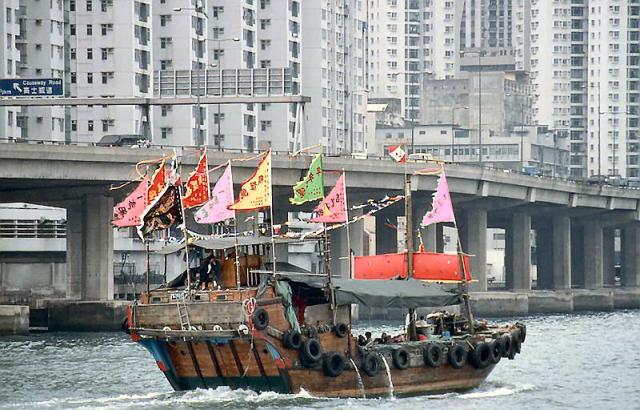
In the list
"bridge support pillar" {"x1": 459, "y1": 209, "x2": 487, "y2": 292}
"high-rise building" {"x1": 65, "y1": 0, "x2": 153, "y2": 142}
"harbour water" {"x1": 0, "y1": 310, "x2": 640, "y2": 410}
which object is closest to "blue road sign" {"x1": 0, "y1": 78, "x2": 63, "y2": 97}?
"harbour water" {"x1": 0, "y1": 310, "x2": 640, "y2": 410}

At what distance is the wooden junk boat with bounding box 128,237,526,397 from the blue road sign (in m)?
51.6

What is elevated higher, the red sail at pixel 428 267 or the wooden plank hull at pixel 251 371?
the red sail at pixel 428 267

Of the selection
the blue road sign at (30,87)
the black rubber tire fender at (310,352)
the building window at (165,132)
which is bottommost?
the black rubber tire fender at (310,352)

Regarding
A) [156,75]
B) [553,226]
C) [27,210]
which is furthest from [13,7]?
[553,226]

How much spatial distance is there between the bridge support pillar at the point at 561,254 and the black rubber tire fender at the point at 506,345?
91785 millimetres

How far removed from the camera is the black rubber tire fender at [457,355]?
63.5 metres

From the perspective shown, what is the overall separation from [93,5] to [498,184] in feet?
155

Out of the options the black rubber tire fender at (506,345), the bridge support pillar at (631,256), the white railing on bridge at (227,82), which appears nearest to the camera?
the black rubber tire fender at (506,345)

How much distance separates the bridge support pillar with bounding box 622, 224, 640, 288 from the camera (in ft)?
556

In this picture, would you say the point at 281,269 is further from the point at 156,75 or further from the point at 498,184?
the point at 498,184

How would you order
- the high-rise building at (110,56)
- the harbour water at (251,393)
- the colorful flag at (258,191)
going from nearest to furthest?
the harbour water at (251,393) → the colorful flag at (258,191) → the high-rise building at (110,56)

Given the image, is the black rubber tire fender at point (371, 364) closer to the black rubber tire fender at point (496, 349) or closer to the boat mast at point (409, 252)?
the boat mast at point (409, 252)

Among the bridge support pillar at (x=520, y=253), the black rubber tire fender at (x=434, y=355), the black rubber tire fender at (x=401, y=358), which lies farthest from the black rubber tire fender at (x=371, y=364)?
the bridge support pillar at (x=520, y=253)

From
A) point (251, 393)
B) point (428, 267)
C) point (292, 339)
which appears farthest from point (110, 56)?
point (292, 339)
